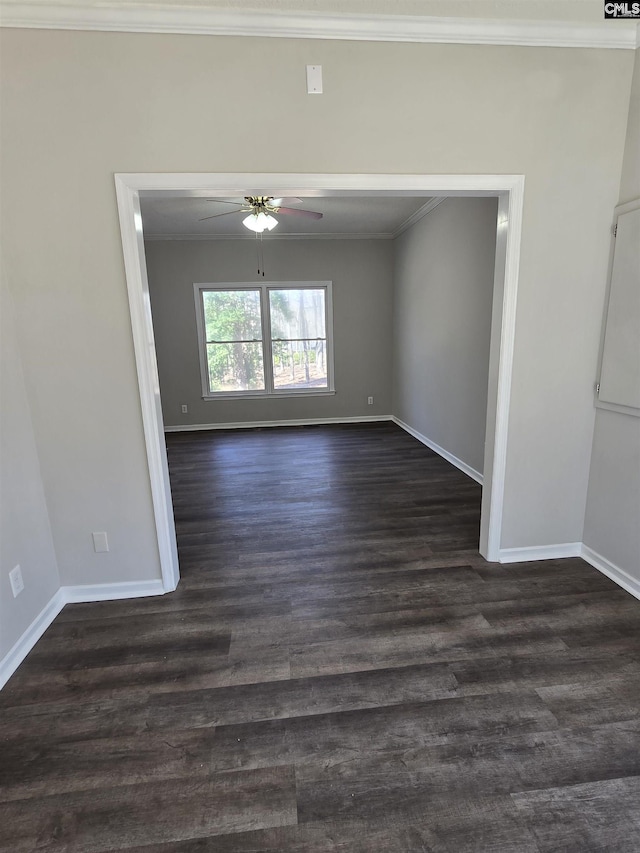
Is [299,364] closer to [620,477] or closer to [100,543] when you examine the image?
[100,543]

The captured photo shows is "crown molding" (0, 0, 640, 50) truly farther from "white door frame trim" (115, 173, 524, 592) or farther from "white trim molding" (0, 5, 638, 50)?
"white door frame trim" (115, 173, 524, 592)

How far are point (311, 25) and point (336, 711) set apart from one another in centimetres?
299

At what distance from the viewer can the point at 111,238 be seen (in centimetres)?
199

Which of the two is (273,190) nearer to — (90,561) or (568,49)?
(568,49)

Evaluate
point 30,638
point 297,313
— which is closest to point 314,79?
point 30,638

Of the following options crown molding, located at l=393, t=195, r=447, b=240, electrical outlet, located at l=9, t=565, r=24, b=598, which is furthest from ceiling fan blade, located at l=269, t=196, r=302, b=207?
electrical outlet, located at l=9, t=565, r=24, b=598

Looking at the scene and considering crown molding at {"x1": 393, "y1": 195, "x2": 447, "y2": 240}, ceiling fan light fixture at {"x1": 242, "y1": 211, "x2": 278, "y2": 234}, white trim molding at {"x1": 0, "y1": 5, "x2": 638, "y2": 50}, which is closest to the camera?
white trim molding at {"x1": 0, "y1": 5, "x2": 638, "y2": 50}

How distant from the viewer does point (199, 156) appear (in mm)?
1966

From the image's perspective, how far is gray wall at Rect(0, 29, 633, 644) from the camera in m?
1.88

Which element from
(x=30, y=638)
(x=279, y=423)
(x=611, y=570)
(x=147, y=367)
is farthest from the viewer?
(x=279, y=423)

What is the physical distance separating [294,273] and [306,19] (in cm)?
433

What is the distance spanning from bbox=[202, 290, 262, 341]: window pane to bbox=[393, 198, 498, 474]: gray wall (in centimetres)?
222

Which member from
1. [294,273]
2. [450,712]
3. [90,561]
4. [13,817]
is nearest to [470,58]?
[450,712]

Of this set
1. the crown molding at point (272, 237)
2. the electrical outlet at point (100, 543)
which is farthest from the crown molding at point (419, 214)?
the electrical outlet at point (100, 543)
